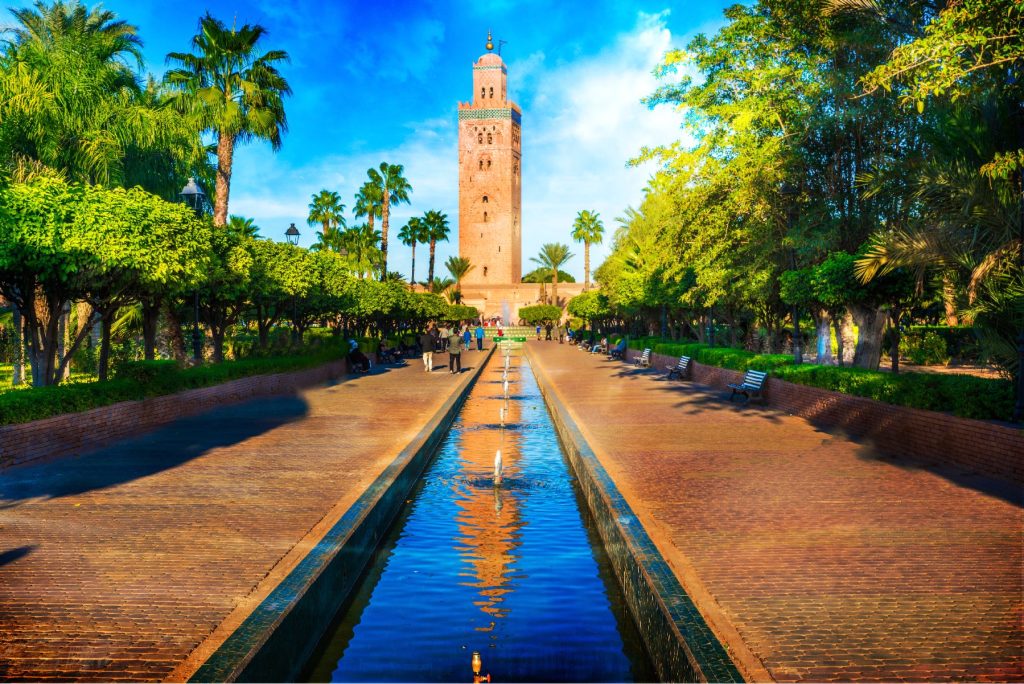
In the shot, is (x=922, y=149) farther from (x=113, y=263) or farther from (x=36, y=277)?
(x=36, y=277)

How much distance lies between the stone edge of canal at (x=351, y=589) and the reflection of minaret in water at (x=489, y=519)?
2.93 ft

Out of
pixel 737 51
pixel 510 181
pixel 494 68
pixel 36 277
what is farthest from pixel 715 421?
pixel 494 68

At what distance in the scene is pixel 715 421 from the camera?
15562 mm

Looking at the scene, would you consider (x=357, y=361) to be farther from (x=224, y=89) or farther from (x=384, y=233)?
(x=384, y=233)

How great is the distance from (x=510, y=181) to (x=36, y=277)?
10204cm

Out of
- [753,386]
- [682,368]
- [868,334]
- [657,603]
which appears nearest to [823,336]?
[868,334]

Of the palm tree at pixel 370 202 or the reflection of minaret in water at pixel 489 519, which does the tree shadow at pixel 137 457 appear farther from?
the palm tree at pixel 370 202

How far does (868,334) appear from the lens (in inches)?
726

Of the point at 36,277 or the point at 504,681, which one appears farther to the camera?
the point at 36,277

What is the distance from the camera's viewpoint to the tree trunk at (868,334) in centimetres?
1803

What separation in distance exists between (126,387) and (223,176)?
44.2 feet

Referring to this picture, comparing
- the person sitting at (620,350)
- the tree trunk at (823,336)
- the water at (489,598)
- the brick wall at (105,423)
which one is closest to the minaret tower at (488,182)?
the person sitting at (620,350)

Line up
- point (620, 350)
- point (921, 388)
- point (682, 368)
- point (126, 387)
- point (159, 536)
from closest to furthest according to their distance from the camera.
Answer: point (159, 536)
point (921, 388)
point (126, 387)
point (682, 368)
point (620, 350)

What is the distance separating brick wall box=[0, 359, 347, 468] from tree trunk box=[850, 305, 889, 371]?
522 inches
